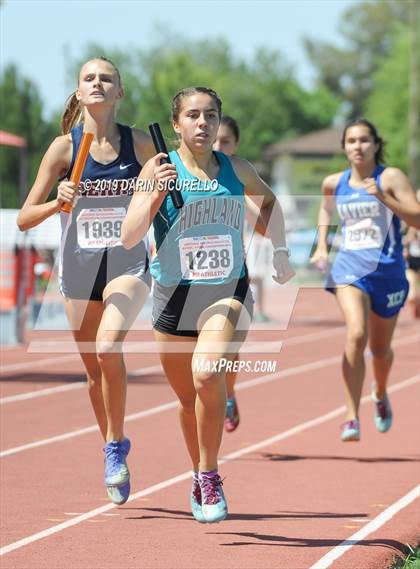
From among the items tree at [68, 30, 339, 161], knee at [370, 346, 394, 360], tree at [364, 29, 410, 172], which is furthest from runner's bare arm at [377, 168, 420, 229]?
tree at [68, 30, 339, 161]

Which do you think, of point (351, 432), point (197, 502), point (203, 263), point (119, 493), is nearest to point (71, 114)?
point (203, 263)

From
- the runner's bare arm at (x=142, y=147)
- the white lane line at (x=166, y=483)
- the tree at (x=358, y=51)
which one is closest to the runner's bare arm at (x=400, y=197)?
the white lane line at (x=166, y=483)

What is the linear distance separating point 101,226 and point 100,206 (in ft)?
0.35

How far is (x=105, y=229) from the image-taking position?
7.43m

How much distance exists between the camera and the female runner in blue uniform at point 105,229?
7262 millimetres

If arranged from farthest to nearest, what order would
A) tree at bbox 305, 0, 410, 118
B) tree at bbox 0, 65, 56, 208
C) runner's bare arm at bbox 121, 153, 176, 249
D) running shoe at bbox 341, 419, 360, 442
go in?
tree at bbox 305, 0, 410, 118 < tree at bbox 0, 65, 56, 208 < running shoe at bbox 341, 419, 360, 442 < runner's bare arm at bbox 121, 153, 176, 249

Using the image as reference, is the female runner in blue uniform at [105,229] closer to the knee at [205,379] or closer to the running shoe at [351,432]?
the knee at [205,379]

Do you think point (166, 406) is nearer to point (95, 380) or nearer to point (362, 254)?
point (362, 254)

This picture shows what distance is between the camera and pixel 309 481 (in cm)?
931

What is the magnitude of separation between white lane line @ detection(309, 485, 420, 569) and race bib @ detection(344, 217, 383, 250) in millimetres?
1936

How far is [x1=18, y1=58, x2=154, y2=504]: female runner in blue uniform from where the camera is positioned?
7.26 meters

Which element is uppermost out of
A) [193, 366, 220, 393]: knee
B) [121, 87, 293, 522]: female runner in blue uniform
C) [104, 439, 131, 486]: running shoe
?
[121, 87, 293, 522]: female runner in blue uniform

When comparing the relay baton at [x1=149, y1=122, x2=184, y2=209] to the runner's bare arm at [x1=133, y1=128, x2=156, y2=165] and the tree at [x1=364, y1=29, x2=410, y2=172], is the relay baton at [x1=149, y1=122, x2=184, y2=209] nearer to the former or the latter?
the runner's bare arm at [x1=133, y1=128, x2=156, y2=165]

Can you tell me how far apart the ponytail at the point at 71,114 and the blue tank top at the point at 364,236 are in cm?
292
